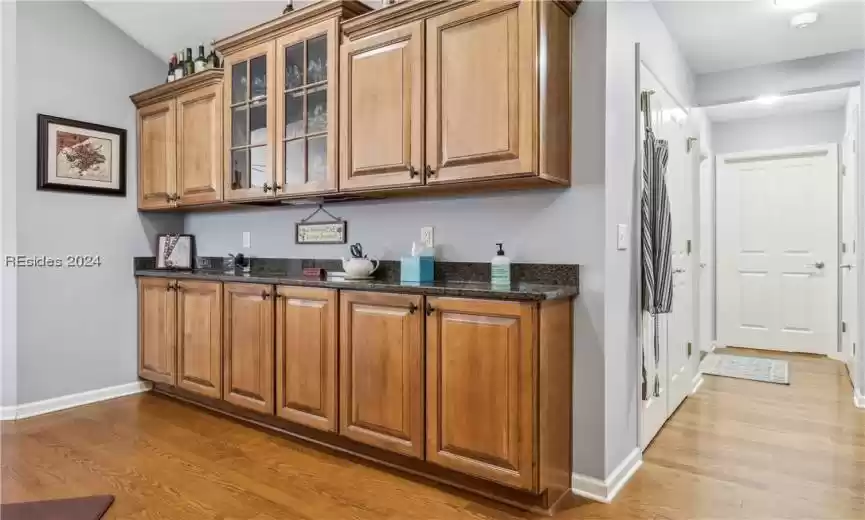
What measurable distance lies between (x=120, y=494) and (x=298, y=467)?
0.73 metres

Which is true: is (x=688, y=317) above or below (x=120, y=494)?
above

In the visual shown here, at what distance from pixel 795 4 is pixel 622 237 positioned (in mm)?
1745

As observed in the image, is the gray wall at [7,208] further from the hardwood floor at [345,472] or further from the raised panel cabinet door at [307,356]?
the raised panel cabinet door at [307,356]

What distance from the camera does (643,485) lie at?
2.25 metres

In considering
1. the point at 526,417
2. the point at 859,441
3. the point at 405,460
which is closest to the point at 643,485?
the point at 526,417

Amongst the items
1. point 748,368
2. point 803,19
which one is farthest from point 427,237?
point 748,368

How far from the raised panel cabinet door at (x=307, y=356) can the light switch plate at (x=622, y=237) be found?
1.33 meters

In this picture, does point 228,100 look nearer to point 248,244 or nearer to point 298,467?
point 248,244

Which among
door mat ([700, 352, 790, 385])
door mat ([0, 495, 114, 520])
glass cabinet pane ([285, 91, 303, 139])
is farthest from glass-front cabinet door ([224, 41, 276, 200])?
door mat ([700, 352, 790, 385])

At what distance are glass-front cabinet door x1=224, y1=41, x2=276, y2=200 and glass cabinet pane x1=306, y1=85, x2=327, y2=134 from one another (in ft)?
0.88

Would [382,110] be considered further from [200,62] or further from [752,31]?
[752,31]

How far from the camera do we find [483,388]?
2.02m

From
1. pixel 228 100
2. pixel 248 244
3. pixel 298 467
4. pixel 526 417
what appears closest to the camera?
pixel 526 417

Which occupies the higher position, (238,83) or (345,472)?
(238,83)
